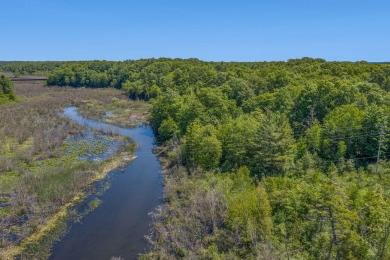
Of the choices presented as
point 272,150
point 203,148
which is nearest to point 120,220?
point 203,148

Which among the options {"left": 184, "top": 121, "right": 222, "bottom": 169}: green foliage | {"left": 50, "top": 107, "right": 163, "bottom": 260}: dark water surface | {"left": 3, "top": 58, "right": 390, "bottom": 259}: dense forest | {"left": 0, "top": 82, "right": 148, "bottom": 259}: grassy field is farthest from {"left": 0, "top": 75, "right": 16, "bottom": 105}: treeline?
{"left": 184, "top": 121, "right": 222, "bottom": 169}: green foliage

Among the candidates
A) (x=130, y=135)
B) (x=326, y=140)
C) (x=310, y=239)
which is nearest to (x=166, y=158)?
(x=130, y=135)

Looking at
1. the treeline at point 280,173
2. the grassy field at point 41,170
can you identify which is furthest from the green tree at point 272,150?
the grassy field at point 41,170

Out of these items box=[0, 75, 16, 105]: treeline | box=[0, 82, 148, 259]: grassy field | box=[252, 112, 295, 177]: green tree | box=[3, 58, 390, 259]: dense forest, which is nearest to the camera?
box=[3, 58, 390, 259]: dense forest

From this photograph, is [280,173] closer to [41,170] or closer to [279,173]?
[279,173]

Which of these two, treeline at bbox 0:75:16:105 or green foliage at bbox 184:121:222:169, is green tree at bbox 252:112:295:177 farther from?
treeline at bbox 0:75:16:105

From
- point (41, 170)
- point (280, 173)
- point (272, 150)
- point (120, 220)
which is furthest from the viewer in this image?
point (41, 170)
